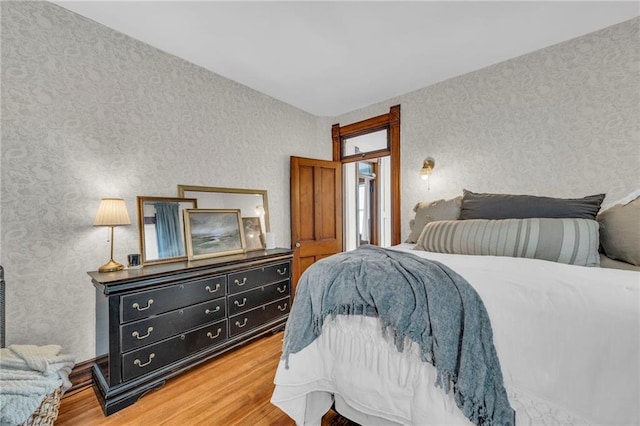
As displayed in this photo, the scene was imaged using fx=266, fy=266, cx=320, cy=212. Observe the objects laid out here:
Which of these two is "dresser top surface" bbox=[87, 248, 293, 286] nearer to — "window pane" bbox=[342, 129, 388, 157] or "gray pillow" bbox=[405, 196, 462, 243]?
"gray pillow" bbox=[405, 196, 462, 243]

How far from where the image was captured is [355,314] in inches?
48.1

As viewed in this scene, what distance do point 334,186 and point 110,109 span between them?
2614 millimetres

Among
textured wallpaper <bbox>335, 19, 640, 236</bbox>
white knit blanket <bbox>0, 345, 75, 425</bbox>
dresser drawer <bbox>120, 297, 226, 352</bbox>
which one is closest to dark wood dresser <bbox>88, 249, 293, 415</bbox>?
dresser drawer <bbox>120, 297, 226, 352</bbox>

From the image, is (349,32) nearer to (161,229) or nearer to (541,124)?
(541,124)

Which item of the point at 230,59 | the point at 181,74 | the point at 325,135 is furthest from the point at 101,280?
the point at 325,135

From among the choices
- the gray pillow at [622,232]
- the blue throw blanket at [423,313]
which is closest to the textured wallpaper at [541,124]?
the gray pillow at [622,232]

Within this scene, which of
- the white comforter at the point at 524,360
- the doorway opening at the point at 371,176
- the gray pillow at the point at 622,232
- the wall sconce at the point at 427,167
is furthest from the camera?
the doorway opening at the point at 371,176

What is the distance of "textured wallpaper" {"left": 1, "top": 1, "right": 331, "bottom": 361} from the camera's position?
1689 mm

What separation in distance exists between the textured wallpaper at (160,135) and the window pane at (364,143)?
2.06ft

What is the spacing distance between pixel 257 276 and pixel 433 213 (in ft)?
5.49

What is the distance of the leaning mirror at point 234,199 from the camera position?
2543mm

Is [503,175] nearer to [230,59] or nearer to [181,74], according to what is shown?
[230,59]

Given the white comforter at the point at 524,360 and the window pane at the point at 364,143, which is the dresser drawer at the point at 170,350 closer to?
the white comforter at the point at 524,360

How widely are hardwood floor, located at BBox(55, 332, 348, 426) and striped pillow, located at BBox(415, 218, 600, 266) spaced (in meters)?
1.29
